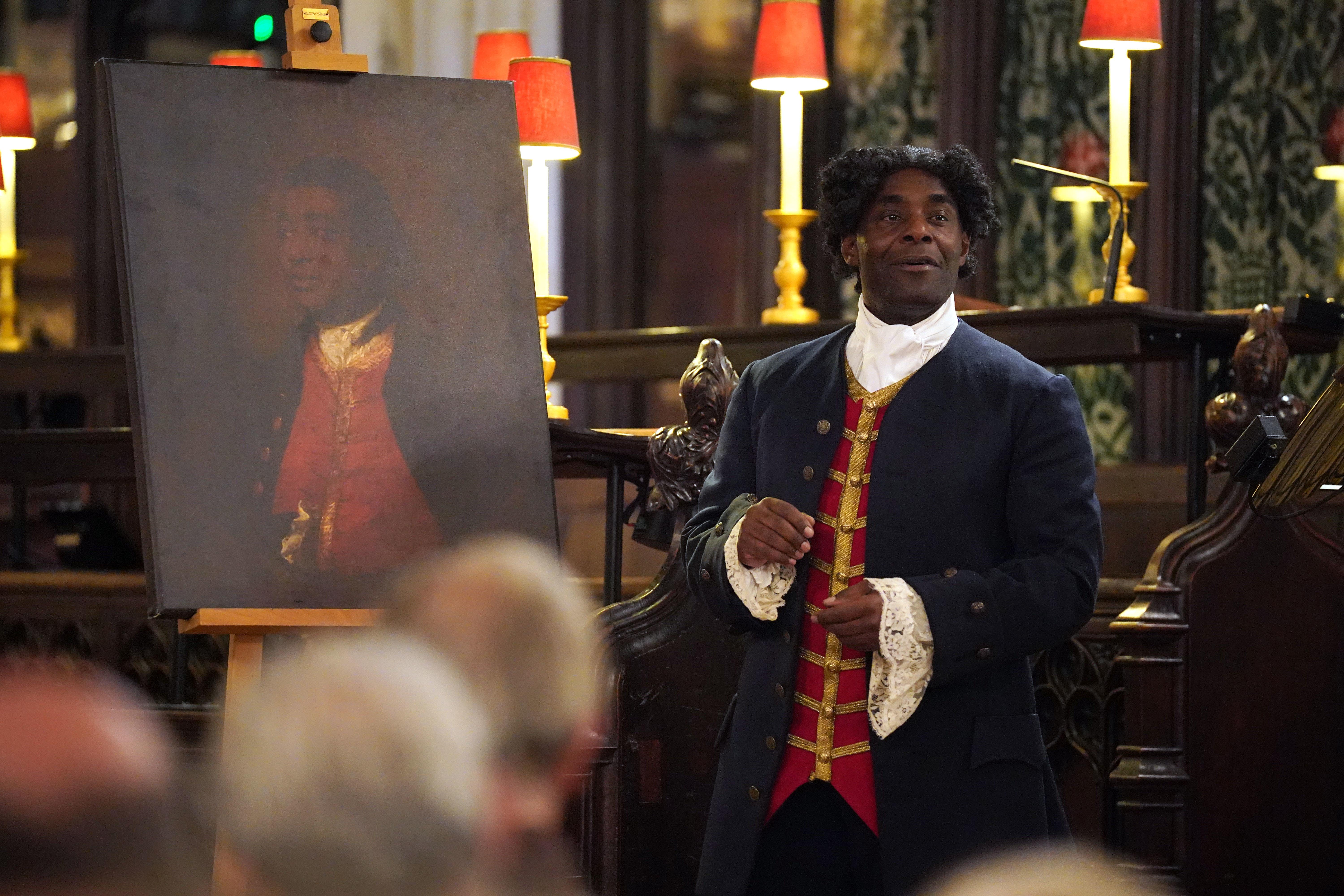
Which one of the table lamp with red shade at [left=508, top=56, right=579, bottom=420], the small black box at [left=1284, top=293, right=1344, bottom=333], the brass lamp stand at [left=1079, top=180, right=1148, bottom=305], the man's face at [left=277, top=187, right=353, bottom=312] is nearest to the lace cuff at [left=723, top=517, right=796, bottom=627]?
the man's face at [left=277, top=187, right=353, bottom=312]

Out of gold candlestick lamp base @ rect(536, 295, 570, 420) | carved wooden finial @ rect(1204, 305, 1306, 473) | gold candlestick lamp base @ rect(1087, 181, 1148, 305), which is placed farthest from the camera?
gold candlestick lamp base @ rect(1087, 181, 1148, 305)

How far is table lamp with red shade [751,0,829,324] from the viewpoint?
477cm

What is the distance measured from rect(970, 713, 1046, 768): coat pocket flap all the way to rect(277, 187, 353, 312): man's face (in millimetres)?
1378

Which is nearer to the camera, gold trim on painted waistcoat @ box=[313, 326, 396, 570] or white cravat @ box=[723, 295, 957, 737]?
white cravat @ box=[723, 295, 957, 737]

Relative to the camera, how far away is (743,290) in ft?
22.0

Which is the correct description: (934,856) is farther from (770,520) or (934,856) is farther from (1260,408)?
(1260,408)

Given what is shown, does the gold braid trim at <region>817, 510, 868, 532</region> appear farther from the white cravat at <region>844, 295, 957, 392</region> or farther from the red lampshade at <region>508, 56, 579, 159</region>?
the red lampshade at <region>508, 56, 579, 159</region>

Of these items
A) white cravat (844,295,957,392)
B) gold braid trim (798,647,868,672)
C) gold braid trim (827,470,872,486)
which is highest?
white cravat (844,295,957,392)

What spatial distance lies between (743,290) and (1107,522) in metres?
1.91

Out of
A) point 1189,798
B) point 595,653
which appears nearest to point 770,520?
point 595,653

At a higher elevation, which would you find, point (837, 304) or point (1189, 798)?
point (837, 304)

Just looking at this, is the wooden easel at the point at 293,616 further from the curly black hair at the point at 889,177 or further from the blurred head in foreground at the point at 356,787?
the blurred head in foreground at the point at 356,787

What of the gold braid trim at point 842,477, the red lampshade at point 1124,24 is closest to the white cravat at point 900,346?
the gold braid trim at point 842,477

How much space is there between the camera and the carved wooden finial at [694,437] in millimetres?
3252
